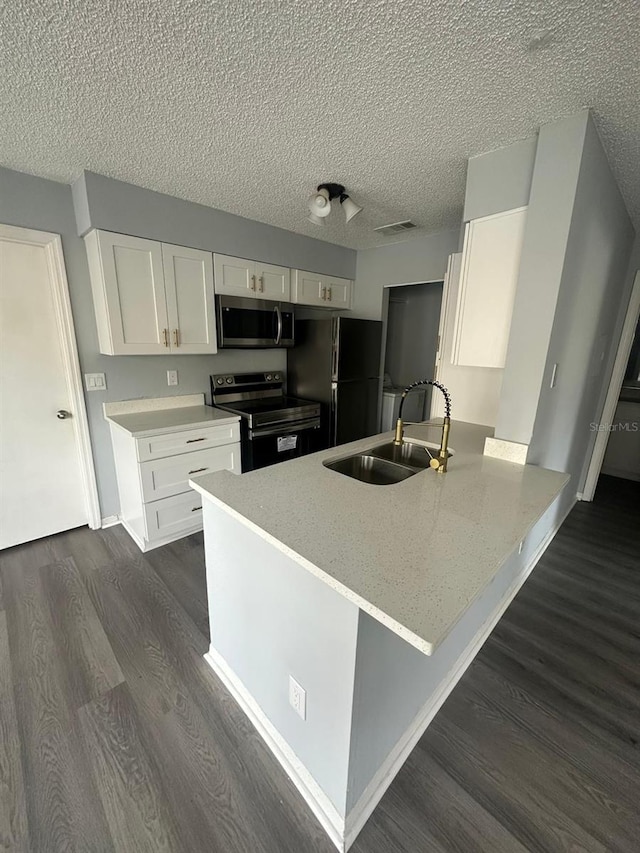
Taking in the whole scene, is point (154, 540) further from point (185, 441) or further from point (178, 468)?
point (185, 441)

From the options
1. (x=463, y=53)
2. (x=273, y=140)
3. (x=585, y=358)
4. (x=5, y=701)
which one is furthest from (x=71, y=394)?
(x=585, y=358)

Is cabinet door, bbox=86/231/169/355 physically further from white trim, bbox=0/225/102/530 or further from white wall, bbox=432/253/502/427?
white wall, bbox=432/253/502/427

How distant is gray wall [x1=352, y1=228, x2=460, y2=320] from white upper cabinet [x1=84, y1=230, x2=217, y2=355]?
1.67m

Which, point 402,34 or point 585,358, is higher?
point 402,34

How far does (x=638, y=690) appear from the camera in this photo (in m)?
1.53

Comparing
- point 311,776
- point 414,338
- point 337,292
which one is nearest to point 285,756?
point 311,776

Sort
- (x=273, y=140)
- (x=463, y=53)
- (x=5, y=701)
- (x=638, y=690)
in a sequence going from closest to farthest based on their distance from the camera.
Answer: (x=463, y=53), (x=5, y=701), (x=638, y=690), (x=273, y=140)

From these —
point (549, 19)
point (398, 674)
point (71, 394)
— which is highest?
point (549, 19)

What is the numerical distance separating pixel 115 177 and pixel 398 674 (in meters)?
2.92

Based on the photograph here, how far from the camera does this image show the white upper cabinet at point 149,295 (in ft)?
7.22

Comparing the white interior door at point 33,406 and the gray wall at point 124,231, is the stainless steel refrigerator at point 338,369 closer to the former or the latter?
the gray wall at point 124,231

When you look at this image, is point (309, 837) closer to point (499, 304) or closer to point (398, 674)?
point (398, 674)

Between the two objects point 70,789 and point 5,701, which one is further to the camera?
point 5,701

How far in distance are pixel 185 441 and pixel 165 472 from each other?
25cm
